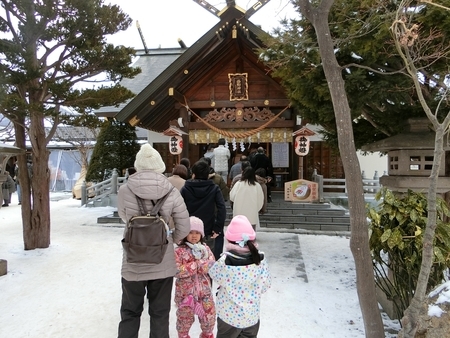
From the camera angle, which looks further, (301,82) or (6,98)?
(6,98)

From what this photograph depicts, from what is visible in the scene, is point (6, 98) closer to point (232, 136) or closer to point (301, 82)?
point (301, 82)

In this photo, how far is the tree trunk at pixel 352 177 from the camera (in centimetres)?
273

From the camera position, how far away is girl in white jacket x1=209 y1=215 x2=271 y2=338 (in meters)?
2.50

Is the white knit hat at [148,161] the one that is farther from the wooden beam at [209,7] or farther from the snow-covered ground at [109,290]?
the wooden beam at [209,7]

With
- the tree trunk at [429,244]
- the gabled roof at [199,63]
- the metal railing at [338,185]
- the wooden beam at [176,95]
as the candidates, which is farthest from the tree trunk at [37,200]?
the metal railing at [338,185]

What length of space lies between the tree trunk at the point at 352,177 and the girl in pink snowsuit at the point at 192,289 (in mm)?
1326

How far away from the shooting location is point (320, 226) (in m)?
8.66

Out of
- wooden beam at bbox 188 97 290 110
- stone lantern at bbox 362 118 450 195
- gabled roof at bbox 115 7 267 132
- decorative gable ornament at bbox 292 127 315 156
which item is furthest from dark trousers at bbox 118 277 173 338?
wooden beam at bbox 188 97 290 110

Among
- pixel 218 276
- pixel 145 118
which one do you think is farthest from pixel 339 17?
pixel 145 118

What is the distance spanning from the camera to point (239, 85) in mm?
11445

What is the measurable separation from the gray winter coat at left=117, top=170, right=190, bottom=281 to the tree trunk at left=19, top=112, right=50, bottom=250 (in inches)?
187

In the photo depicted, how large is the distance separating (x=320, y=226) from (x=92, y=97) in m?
6.31

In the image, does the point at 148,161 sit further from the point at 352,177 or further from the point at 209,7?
the point at 209,7

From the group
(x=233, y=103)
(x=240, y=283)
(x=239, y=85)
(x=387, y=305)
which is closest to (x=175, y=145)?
(x=233, y=103)
